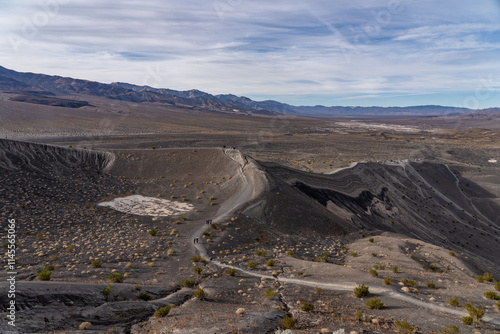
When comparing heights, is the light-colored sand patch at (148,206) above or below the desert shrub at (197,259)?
above

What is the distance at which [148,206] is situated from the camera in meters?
26.4

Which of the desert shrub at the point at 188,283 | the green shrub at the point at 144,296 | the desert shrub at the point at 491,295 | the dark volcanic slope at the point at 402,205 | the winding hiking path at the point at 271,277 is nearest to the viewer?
the winding hiking path at the point at 271,277

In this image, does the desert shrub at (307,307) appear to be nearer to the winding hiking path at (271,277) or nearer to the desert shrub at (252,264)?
the winding hiking path at (271,277)

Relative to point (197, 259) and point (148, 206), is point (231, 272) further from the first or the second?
point (148, 206)

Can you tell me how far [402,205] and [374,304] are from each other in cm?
3445

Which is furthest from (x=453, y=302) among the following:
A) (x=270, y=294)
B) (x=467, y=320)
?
(x=270, y=294)

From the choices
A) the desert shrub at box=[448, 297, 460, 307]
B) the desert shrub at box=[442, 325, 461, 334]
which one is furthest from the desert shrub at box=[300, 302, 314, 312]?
the desert shrub at box=[448, 297, 460, 307]

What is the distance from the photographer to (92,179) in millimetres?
32688

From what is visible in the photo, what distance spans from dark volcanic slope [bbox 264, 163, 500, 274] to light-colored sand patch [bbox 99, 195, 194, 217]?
10408 millimetres

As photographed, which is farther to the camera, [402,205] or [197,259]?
[402,205]

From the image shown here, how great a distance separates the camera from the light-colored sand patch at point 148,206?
24772mm

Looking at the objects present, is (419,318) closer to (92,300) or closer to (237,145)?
(92,300)

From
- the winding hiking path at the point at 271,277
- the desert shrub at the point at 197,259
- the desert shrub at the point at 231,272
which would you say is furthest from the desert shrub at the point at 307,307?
the desert shrub at the point at 197,259

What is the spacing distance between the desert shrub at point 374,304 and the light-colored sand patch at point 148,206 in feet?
55.9
